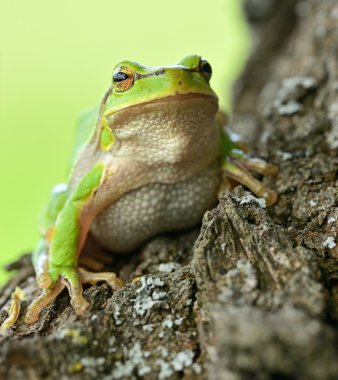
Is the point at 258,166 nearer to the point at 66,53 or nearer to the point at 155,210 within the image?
the point at 155,210

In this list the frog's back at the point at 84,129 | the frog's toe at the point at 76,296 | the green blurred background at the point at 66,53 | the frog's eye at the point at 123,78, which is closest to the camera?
the frog's toe at the point at 76,296

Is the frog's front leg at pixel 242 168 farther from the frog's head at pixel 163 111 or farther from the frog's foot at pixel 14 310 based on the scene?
the frog's foot at pixel 14 310

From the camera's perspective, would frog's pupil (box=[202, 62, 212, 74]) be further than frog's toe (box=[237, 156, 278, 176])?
No

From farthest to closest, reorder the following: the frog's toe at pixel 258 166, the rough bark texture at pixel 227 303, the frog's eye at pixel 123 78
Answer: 1. the frog's toe at pixel 258 166
2. the frog's eye at pixel 123 78
3. the rough bark texture at pixel 227 303

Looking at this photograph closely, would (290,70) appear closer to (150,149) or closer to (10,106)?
(150,149)

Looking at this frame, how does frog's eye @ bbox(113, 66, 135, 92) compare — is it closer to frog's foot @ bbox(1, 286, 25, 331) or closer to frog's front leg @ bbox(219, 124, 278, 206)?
frog's front leg @ bbox(219, 124, 278, 206)

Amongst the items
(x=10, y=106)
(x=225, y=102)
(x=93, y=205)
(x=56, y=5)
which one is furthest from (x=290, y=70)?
(x=56, y=5)

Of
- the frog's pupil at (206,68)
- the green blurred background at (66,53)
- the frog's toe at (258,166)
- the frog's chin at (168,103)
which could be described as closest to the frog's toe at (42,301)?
the frog's chin at (168,103)

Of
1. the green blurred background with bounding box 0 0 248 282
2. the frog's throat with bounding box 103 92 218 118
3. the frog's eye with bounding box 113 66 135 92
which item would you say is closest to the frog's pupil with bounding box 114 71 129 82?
the frog's eye with bounding box 113 66 135 92
